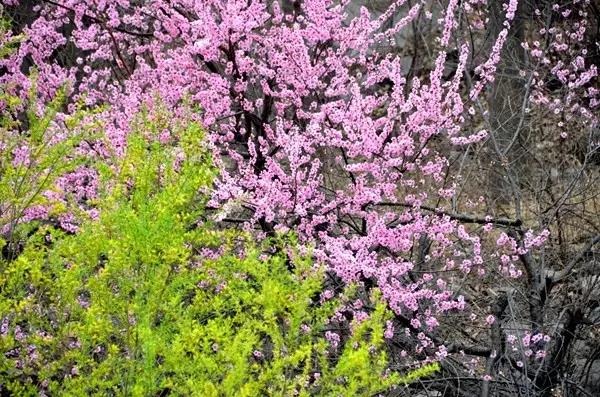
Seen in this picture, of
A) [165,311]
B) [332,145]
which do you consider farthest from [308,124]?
[165,311]

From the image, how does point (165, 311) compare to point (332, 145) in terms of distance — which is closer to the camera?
point (165, 311)

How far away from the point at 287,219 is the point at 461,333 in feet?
6.04

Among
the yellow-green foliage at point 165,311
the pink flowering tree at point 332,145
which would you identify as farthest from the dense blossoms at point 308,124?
the yellow-green foliage at point 165,311

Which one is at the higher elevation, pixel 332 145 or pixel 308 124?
pixel 308 124

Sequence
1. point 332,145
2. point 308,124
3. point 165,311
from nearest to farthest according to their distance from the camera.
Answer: point 165,311, point 332,145, point 308,124

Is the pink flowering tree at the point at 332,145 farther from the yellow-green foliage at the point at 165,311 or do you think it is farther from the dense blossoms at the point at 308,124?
the yellow-green foliage at the point at 165,311

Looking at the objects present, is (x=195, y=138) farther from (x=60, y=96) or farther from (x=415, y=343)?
(x=415, y=343)

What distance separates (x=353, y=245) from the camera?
22.3ft

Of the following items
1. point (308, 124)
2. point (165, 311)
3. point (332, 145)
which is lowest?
point (165, 311)

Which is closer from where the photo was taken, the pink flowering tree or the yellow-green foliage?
the yellow-green foliage

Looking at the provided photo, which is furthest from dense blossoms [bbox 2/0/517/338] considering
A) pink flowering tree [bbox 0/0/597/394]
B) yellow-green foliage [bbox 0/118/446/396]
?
yellow-green foliage [bbox 0/118/446/396]

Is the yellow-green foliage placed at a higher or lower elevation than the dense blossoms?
lower

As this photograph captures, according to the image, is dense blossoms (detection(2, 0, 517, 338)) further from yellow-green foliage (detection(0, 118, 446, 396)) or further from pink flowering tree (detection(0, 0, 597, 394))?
yellow-green foliage (detection(0, 118, 446, 396))

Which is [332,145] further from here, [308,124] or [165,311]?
[165,311]
